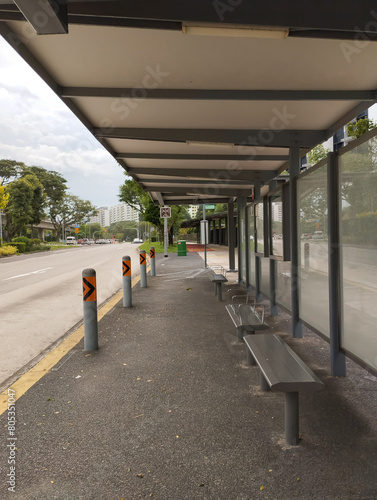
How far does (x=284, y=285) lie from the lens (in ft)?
20.7

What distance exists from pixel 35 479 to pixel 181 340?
3.21 metres

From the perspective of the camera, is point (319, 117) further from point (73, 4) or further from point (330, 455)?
point (330, 455)

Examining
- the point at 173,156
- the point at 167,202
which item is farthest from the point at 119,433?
the point at 167,202

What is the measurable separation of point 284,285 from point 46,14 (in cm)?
497

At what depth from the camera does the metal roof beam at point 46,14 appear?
2.41m

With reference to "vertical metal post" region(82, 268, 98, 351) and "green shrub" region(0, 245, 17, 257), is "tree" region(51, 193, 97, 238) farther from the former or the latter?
"vertical metal post" region(82, 268, 98, 351)

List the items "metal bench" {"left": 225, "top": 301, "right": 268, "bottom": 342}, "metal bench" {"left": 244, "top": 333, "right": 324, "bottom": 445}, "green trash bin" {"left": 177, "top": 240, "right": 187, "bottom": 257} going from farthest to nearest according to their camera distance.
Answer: "green trash bin" {"left": 177, "top": 240, "right": 187, "bottom": 257} < "metal bench" {"left": 225, "top": 301, "right": 268, "bottom": 342} < "metal bench" {"left": 244, "top": 333, "right": 324, "bottom": 445}

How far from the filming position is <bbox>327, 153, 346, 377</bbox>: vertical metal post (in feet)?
12.5

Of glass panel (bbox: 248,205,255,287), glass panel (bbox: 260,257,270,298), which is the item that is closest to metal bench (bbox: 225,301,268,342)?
glass panel (bbox: 260,257,270,298)

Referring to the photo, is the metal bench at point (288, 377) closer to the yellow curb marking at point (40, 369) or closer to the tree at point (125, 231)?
the yellow curb marking at point (40, 369)

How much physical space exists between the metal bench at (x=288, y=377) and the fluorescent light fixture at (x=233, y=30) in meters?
2.57

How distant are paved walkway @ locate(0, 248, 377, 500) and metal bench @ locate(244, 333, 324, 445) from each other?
0.17m

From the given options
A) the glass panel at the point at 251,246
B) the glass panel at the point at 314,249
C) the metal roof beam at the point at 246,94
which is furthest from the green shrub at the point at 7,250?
the glass panel at the point at 314,249

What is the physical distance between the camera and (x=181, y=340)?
5.57 meters
